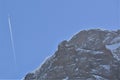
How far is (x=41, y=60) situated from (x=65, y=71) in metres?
0.23

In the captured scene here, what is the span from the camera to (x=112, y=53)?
258 cm

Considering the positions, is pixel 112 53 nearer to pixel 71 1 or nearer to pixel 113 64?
pixel 113 64

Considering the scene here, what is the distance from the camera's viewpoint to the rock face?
8.43 feet

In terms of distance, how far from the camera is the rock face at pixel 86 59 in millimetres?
2568

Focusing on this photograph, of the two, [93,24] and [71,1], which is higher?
[71,1]

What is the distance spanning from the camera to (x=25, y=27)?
265cm

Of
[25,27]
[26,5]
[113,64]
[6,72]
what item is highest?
[26,5]

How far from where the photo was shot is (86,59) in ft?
8.52

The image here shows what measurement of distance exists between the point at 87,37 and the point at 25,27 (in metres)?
0.55

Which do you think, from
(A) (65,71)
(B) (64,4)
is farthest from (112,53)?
(B) (64,4)

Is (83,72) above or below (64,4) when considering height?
below

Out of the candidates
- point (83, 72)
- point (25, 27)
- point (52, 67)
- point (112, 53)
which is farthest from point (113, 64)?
point (25, 27)

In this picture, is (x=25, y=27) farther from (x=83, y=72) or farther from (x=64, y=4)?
(x=83, y=72)

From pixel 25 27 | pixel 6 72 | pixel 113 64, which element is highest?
pixel 25 27
